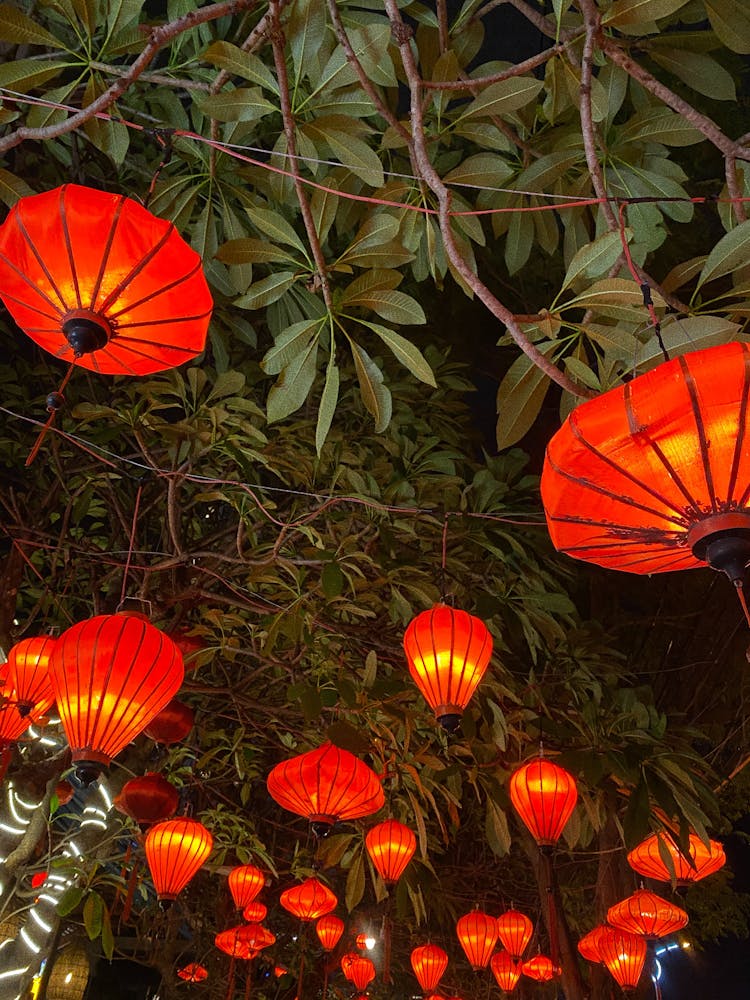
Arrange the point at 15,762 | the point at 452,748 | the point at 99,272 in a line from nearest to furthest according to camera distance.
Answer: the point at 99,272, the point at 15,762, the point at 452,748

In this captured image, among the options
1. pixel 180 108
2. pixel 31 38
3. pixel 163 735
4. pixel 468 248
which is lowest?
pixel 163 735

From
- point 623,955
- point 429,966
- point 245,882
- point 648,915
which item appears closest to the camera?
point 648,915

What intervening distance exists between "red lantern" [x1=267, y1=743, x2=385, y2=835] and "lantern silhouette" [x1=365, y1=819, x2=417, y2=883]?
46 cm

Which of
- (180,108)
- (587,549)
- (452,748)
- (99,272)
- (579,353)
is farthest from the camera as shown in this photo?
(452,748)

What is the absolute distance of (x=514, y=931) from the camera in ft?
18.6

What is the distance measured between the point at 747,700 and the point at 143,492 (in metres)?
4.05

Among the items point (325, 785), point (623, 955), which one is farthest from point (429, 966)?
point (325, 785)

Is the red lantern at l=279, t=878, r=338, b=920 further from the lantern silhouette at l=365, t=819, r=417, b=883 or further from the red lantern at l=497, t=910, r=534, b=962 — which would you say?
the lantern silhouette at l=365, t=819, r=417, b=883

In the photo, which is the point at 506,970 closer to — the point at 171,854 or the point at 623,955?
the point at 623,955

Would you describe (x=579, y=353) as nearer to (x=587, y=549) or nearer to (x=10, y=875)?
(x=587, y=549)

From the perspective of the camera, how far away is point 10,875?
306cm

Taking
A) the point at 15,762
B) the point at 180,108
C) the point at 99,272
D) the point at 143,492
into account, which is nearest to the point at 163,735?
the point at 15,762

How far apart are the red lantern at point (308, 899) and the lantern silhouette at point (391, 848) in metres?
1.68

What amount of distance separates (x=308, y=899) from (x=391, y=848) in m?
1.87
